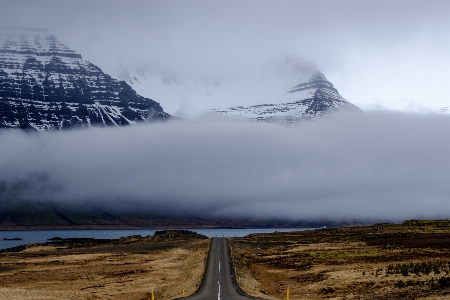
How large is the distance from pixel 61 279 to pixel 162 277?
1367 cm

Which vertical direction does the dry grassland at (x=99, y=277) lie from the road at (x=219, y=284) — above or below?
below

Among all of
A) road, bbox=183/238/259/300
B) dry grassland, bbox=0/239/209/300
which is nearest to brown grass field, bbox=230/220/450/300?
road, bbox=183/238/259/300

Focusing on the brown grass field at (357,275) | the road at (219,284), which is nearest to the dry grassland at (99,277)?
the road at (219,284)

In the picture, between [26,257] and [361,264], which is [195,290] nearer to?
[361,264]

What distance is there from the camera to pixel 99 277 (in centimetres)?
6731

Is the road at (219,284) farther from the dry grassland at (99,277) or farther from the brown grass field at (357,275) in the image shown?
the brown grass field at (357,275)

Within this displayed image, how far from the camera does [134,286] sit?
58.9m

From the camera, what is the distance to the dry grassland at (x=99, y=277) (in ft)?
172

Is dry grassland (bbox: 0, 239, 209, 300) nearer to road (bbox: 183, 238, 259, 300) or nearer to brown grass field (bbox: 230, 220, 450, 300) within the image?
road (bbox: 183, 238, 259, 300)

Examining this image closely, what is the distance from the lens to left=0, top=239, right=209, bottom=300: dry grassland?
52.3 metres

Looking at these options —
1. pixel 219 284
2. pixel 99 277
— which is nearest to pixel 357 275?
pixel 219 284

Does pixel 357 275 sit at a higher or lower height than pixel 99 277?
higher

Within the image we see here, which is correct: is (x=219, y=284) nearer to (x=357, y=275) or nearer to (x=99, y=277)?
(x=357, y=275)

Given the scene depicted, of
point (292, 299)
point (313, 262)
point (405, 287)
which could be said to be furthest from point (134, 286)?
point (405, 287)
